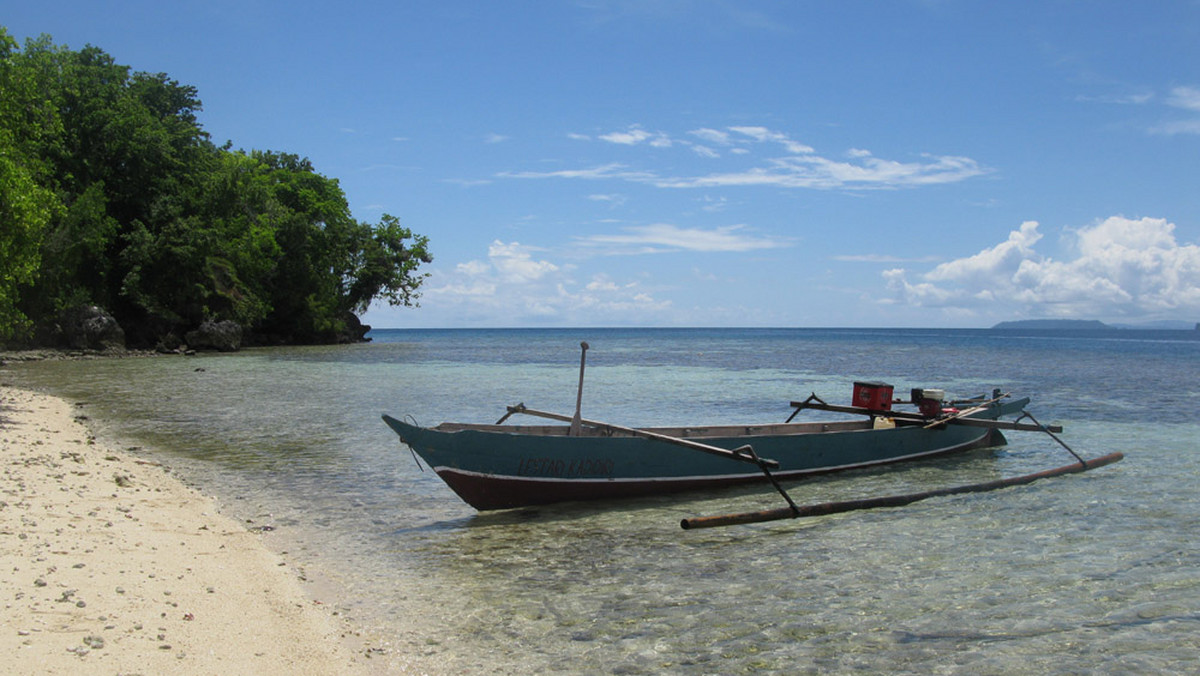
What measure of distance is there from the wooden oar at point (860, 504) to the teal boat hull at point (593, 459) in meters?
1.38

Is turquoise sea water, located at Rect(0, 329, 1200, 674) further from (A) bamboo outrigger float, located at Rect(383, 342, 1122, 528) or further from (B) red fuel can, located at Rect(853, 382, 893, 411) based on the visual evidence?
(B) red fuel can, located at Rect(853, 382, 893, 411)

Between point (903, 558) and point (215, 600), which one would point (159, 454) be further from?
point (903, 558)

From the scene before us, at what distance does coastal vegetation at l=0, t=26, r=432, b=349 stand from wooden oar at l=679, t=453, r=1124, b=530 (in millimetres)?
33327

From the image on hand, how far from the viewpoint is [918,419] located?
1417cm

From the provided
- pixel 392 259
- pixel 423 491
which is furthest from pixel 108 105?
pixel 423 491

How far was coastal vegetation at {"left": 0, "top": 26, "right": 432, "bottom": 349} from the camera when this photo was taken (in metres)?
38.5

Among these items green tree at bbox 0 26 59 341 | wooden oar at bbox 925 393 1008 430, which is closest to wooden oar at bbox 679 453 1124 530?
wooden oar at bbox 925 393 1008 430

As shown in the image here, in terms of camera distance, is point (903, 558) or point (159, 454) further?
point (159, 454)

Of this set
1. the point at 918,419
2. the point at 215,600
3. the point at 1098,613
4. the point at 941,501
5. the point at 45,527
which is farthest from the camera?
the point at 918,419

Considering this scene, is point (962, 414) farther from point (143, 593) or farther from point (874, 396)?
point (143, 593)

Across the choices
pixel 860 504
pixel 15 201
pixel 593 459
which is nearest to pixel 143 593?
pixel 593 459

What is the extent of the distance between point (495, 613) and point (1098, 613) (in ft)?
17.4

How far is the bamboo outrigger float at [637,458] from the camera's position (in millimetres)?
9336

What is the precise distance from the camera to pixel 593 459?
32.8 ft
